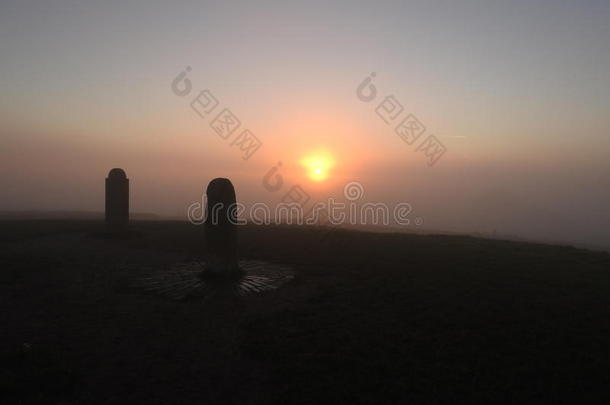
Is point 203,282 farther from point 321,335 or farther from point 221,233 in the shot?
point 321,335

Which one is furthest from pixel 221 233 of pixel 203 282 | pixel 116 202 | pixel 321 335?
pixel 116 202

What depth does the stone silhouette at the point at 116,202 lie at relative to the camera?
60.3 ft

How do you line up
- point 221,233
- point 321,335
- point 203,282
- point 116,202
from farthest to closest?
point 116,202 < point 221,233 < point 203,282 < point 321,335

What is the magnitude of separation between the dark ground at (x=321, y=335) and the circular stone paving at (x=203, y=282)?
436mm

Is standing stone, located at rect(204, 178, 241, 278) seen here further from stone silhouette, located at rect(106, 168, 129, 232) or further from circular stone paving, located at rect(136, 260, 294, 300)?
stone silhouette, located at rect(106, 168, 129, 232)

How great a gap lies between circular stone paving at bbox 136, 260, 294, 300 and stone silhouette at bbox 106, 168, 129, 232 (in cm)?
Answer: 663

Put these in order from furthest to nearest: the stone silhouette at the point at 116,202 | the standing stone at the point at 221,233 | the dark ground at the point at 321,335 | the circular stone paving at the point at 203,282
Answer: the stone silhouette at the point at 116,202 → the standing stone at the point at 221,233 → the circular stone paving at the point at 203,282 → the dark ground at the point at 321,335

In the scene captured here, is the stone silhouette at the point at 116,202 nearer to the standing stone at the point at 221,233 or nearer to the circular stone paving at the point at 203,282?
the circular stone paving at the point at 203,282

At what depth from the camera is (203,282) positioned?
37.1 ft

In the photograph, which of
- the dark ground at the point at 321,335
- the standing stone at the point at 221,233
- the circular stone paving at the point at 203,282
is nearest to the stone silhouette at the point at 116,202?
the dark ground at the point at 321,335

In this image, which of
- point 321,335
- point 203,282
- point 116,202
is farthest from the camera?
point 116,202

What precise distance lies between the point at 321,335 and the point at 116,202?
14.0 m

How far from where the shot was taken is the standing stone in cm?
1197

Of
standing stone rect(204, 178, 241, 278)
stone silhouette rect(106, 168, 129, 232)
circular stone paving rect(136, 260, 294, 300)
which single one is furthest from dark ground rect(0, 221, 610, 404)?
stone silhouette rect(106, 168, 129, 232)
